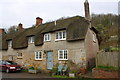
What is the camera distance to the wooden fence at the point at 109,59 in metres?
12.4

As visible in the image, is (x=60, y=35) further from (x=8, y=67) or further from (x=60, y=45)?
(x=8, y=67)

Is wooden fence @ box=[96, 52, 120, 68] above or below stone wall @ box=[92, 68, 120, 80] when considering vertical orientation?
above

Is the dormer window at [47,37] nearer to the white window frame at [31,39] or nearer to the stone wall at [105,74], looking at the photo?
the white window frame at [31,39]

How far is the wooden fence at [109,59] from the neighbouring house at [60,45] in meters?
2.07

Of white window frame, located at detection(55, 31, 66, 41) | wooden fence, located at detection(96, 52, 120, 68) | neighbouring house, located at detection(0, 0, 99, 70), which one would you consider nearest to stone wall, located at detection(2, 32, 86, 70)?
neighbouring house, located at detection(0, 0, 99, 70)

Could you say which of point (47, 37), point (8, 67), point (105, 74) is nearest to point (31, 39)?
point (47, 37)

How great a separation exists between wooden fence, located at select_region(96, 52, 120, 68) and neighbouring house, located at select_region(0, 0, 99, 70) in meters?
2.07

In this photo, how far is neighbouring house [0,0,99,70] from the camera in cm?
1577

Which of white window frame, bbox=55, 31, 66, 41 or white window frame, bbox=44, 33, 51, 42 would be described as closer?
white window frame, bbox=55, 31, 66, 41

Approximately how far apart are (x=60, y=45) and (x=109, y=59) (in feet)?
21.9

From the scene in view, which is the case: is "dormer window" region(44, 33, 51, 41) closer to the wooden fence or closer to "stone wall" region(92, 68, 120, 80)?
the wooden fence

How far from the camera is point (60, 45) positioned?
1738 centimetres

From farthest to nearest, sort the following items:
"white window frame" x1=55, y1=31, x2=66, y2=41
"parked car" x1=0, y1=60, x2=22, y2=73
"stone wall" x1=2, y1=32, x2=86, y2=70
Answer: "parked car" x1=0, y1=60, x2=22, y2=73 → "white window frame" x1=55, y1=31, x2=66, y2=41 → "stone wall" x1=2, y1=32, x2=86, y2=70

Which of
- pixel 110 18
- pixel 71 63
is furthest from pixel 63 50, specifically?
pixel 110 18
